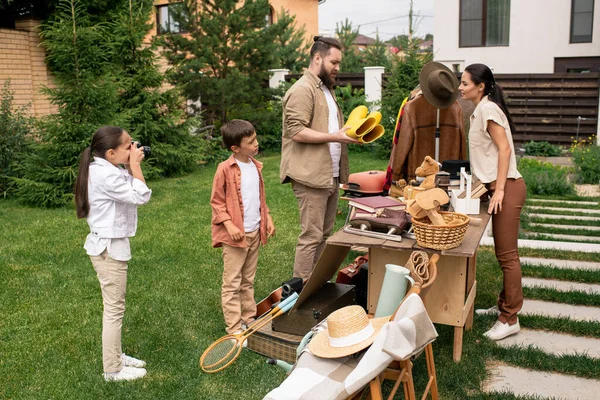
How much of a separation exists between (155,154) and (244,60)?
3976 millimetres

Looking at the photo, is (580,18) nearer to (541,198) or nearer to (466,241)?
(541,198)

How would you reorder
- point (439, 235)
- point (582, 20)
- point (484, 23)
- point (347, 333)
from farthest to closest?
point (484, 23), point (582, 20), point (439, 235), point (347, 333)

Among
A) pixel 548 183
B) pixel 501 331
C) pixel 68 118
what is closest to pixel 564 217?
pixel 548 183

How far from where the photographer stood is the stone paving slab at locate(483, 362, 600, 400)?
12.0ft

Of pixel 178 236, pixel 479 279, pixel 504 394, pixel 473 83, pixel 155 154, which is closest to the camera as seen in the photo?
pixel 504 394

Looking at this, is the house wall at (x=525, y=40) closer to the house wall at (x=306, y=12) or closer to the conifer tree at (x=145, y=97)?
the conifer tree at (x=145, y=97)

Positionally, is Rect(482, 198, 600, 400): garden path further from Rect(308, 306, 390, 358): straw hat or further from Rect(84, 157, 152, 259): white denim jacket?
Rect(84, 157, 152, 259): white denim jacket

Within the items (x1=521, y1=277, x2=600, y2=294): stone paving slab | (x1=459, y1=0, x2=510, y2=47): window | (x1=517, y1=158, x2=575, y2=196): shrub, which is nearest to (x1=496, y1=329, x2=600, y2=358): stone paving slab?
(x1=521, y1=277, x2=600, y2=294): stone paving slab

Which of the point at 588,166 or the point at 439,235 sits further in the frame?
the point at 588,166

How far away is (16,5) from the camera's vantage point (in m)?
12.0

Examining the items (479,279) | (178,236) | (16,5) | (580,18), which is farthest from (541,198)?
(16,5)

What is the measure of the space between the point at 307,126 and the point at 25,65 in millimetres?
8629

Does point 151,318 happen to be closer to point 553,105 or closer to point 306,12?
point 553,105

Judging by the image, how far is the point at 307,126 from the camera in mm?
4656
